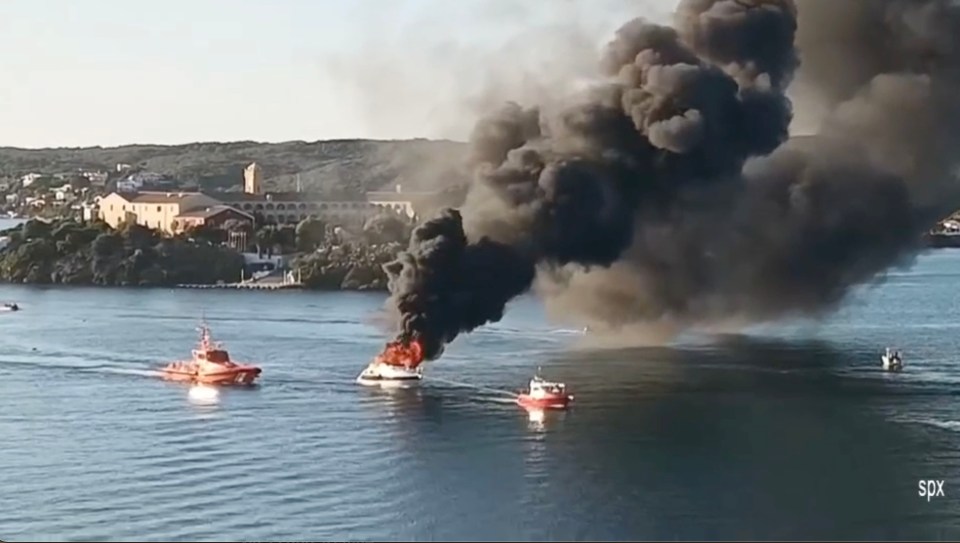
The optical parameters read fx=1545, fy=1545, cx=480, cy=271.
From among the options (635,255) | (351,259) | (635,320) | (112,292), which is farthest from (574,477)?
(112,292)

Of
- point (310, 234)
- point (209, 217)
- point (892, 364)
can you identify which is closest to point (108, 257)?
point (209, 217)

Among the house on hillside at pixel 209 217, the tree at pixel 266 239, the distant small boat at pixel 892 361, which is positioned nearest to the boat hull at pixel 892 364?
the distant small boat at pixel 892 361

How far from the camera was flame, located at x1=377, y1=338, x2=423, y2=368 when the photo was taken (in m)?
27.7

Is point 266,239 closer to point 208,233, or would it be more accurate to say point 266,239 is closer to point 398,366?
point 208,233

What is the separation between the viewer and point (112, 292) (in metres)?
55.9

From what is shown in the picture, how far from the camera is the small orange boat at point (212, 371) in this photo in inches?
1195

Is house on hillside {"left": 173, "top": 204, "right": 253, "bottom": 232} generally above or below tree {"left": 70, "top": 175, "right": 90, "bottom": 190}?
below

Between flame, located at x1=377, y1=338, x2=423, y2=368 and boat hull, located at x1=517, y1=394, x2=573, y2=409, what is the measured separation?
2.39 meters

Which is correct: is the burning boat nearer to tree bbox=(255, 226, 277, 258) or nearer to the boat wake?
the boat wake

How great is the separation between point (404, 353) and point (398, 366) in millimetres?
410

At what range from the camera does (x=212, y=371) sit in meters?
30.5

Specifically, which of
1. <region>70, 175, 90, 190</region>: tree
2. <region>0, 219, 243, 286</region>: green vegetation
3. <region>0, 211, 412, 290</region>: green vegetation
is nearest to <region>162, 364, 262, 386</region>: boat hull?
<region>0, 211, 412, 290</region>: green vegetation

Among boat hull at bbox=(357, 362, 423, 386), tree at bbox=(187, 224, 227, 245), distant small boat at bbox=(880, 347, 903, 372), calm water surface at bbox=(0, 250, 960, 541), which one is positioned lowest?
calm water surface at bbox=(0, 250, 960, 541)

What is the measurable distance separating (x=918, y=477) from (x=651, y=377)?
33.5ft
